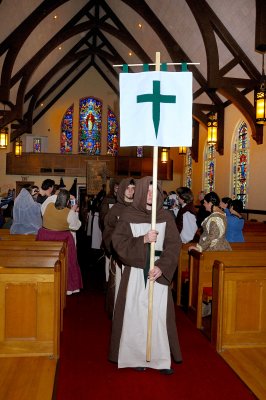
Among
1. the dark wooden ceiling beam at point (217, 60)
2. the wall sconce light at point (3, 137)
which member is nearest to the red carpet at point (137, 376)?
the dark wooden ceiling beam at point (217, 60)

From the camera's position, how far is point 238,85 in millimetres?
11102

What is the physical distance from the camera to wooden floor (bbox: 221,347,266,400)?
3490mm

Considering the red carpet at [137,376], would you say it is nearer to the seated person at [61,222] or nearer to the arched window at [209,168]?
the seated person at [61,222]

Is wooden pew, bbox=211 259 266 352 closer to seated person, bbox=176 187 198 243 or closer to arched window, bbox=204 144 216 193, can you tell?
seated person, bbox=176 187 198 243

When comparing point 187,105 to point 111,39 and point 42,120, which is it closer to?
point 111,39

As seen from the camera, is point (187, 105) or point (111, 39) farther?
point (111, 39)

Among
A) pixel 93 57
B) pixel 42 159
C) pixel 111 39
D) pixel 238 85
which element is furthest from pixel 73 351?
pixel 93 57

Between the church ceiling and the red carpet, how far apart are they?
19.4ft

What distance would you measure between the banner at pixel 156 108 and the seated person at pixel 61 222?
2.53 metres

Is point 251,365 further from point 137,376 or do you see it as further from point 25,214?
point 25,214

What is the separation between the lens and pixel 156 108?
3523 millimetres

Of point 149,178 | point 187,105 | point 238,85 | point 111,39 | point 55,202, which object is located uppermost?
point 111,39

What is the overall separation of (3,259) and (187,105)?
2.63 m

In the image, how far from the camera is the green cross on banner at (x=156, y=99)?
3523 millimetres
